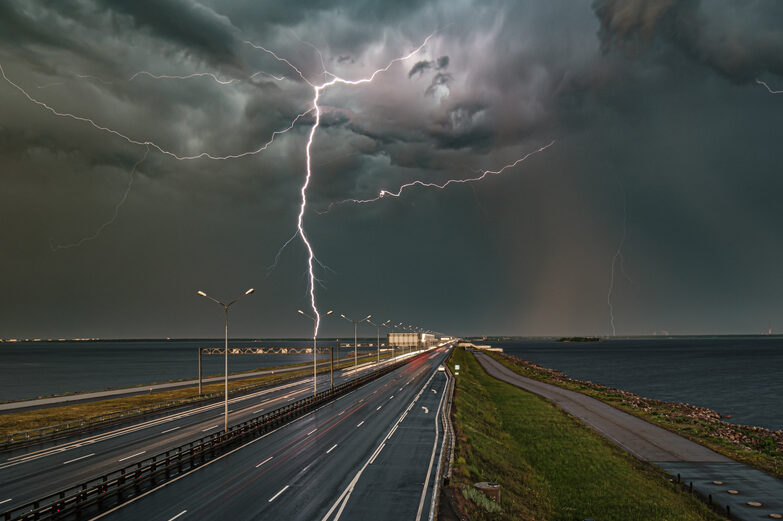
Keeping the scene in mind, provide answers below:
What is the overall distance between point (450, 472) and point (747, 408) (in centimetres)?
7116

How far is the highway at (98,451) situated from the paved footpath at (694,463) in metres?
36.4

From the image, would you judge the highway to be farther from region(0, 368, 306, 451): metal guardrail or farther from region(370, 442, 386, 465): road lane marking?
region(370, 442, 386, 465): road lane marking

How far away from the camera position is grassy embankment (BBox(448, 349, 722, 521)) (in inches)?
1102

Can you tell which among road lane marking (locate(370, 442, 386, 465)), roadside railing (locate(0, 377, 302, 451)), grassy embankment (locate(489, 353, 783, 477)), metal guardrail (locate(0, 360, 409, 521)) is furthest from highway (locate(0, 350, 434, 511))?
grassy embankment (locate(489, 353, 783, 477))

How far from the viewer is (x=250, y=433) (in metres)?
40.5

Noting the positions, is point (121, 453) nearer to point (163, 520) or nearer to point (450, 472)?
point (163, 520)

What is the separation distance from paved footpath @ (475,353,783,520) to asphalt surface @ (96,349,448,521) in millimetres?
17925

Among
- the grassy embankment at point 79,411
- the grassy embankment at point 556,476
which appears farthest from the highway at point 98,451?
the grassy embankment at point 556,476

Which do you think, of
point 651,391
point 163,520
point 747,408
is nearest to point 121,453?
point 163,520

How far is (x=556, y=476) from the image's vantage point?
3619cm

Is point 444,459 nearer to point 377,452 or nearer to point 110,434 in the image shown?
point 377,452

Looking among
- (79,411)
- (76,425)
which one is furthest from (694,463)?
(79,411)

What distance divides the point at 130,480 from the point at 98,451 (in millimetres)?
10685

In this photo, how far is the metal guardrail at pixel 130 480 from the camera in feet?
72.8
